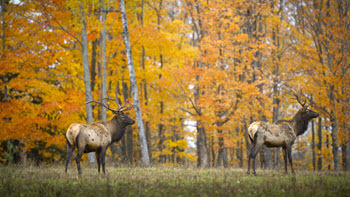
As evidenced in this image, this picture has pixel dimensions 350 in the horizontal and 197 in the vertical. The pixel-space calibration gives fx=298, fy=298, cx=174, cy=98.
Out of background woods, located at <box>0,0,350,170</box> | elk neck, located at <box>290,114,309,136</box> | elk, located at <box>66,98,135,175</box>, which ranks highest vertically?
background woods, located at <box>0,0,350,170</box>

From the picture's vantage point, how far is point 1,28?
17375mm

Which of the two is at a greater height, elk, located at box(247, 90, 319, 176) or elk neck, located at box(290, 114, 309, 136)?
elk neck, located at box(290, 114, 309, 136)

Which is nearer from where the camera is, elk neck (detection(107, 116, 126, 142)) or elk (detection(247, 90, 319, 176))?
elk (detection(247, 90, 319, 176))

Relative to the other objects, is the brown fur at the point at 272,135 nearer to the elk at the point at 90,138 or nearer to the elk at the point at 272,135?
the elk at the point at 272,135

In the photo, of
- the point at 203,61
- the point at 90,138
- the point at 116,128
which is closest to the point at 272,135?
the point at 116,128

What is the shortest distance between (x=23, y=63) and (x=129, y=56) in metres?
5.69

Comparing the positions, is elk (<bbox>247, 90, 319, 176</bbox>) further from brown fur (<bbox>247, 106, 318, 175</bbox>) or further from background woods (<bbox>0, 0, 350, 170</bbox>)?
background woods (<bbox>0, 0, 350, 170</bbox>)

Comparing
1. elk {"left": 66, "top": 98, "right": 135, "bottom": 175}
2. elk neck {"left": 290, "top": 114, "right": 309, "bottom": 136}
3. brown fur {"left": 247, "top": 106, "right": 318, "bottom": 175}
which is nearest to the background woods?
elk neck {"left": 290, "top": 114, "right": 309, "bottom": 136}

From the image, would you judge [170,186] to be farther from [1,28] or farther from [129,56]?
[1,28]

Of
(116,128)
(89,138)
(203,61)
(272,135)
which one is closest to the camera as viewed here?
(89,138)

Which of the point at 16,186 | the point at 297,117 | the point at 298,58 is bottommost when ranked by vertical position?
the point at 16,186

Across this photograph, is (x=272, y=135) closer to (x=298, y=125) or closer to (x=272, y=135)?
(x=272, y=135)

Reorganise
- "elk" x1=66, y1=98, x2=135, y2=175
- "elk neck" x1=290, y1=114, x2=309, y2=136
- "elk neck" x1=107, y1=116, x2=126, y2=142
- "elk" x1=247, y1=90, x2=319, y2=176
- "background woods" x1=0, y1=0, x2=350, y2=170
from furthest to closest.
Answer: "background woods" x1=0, y1=0, x2=350, y2=170, "elk neck" x1=290, y1=114, x2=309, y2=136, "elk neck" x1=107, y1=116, x2=126, y2=142, "elk" x1=247, y1=90, x2=319, y2=176, "elk" x1=66, y1=98, x2=135, y2=175

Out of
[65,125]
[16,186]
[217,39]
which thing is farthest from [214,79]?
[16,186]
